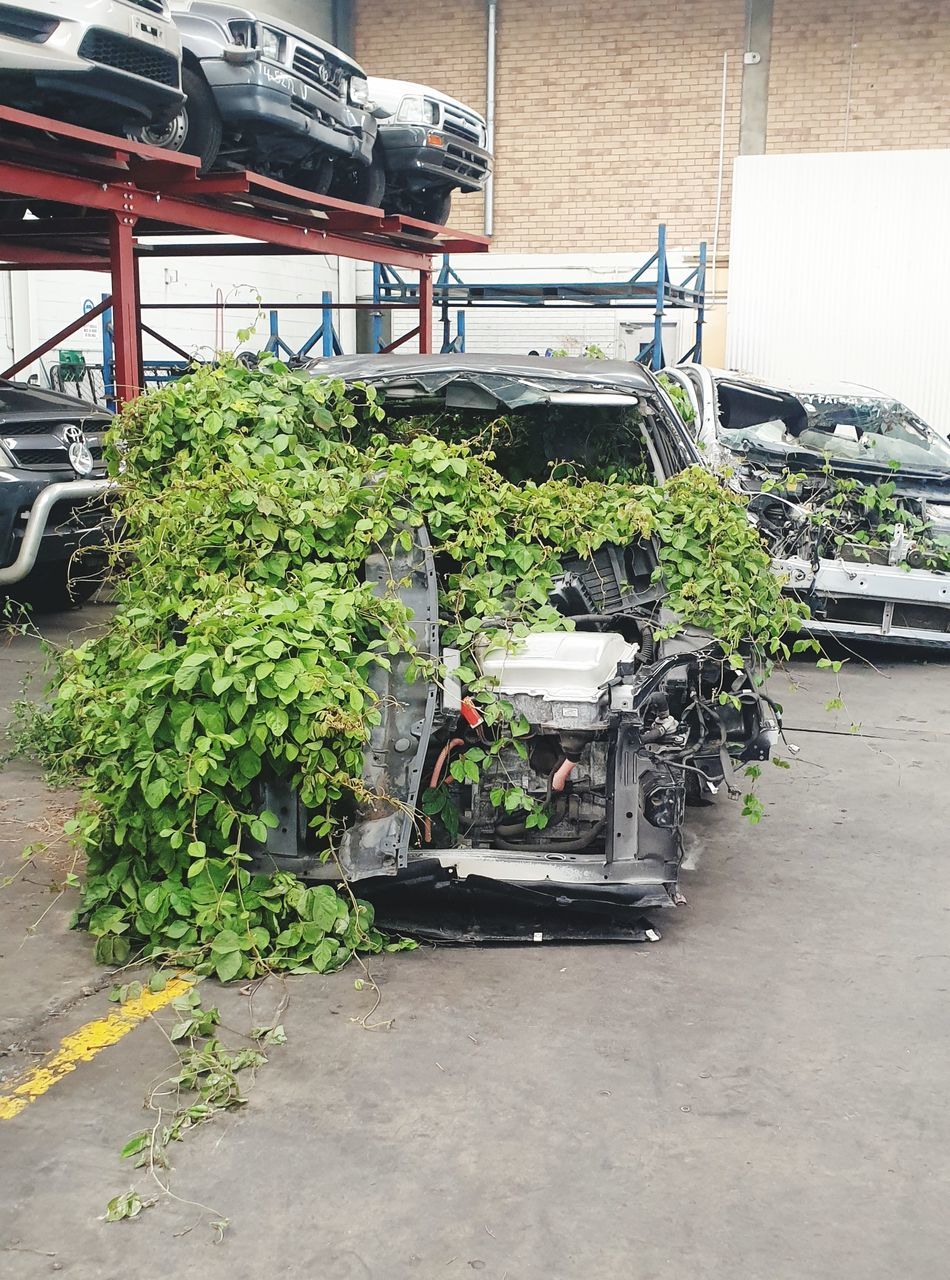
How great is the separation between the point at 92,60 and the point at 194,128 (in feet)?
5.91

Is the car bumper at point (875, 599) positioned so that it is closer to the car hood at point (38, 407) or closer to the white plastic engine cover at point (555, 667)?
the white plastic engine cover at point (555, 667)

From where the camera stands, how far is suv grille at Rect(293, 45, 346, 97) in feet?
27.9

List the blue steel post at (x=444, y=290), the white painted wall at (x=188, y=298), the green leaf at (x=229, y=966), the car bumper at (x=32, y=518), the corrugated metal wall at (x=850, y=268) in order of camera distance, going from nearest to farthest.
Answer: the green leaf at (x=229, y=966) < the car bumper at (x=32, y=518) < the white painted wall at (x=188, y=298) < the blue steel post at (x=444, y=290) < the corrugated metal wall at (x=850, y=268)

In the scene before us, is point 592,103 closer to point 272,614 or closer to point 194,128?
point 194,128

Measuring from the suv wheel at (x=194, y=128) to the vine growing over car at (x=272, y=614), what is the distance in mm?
3664

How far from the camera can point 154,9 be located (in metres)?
6.90

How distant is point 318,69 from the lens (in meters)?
8.74

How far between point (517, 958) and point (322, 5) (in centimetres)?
1899

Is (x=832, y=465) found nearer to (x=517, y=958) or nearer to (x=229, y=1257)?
(x=517, y=958)

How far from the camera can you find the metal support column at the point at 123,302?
24.7 feet

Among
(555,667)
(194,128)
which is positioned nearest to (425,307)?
(194,128)

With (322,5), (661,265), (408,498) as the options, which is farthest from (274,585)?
(322,5)

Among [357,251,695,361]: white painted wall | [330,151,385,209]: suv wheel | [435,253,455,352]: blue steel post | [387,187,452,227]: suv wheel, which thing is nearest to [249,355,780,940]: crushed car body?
[330,151,385,209]: suv wheel

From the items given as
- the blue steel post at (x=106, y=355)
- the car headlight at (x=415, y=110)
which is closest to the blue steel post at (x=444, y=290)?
the blue steel post at (x=106, y=355)
